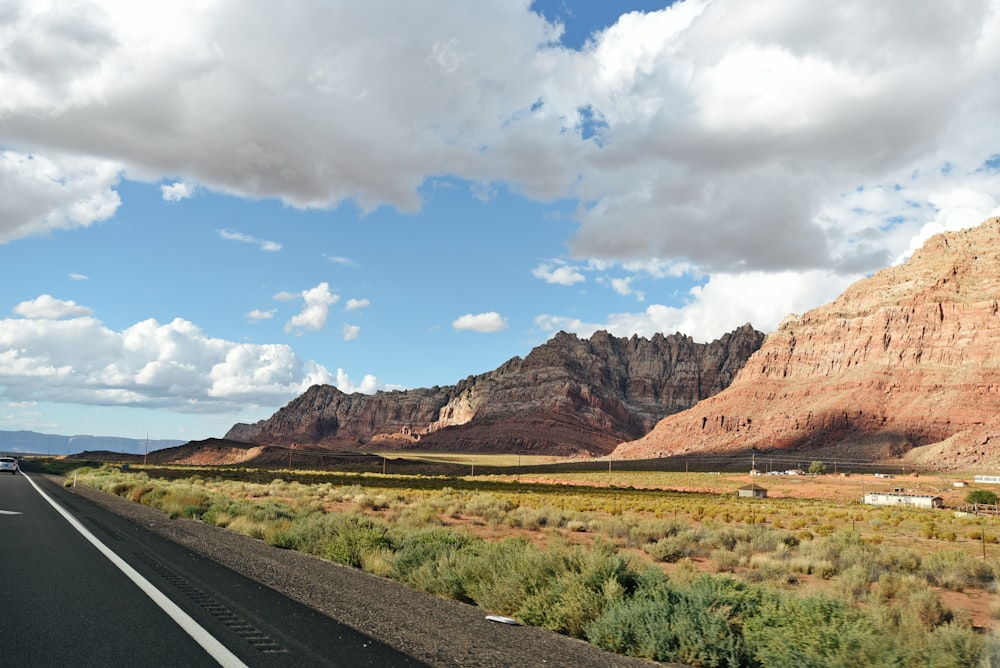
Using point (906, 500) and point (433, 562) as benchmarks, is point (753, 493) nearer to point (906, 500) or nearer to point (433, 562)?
Answer: point (906, 500)

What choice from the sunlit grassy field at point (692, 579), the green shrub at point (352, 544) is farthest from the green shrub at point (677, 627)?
the green shrub at point (352, 544)

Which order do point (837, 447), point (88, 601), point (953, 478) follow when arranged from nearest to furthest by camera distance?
point (88, 601) < point (953, 478) < point (837, 447)

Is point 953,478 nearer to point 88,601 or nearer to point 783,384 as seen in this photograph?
point 783,384

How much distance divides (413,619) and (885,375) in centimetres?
13977

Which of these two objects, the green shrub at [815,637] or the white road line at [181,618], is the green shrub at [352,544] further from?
the green shrub at [815,637]

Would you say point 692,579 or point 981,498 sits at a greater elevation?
point 692,579

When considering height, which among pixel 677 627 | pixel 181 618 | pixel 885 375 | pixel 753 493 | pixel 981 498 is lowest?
pixel 981 498

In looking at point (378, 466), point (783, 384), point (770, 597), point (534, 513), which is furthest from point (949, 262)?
point (770, 597)

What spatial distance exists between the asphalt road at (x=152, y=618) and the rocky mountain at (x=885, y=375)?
11308 centimetres

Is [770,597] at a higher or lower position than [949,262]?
lower

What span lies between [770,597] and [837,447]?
409 ft

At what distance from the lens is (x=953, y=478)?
8919 centimetres

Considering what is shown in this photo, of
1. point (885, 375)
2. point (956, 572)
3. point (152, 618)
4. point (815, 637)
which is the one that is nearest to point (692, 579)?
point (815, 637)

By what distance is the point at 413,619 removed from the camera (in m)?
8.72
